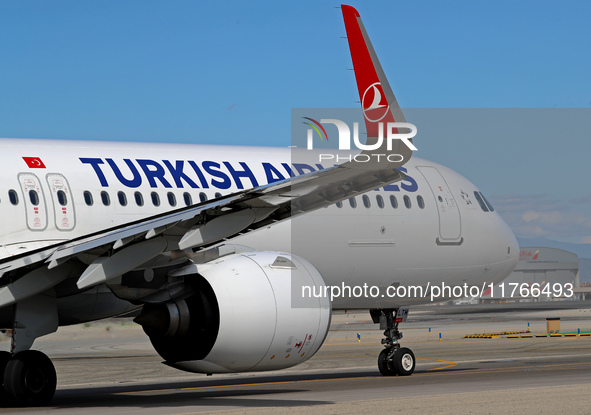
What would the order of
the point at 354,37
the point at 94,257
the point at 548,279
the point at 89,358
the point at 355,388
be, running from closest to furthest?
the point at 354,37, the point at 94,257, the point at 355,388, the point at 89,358, the point at 548,279

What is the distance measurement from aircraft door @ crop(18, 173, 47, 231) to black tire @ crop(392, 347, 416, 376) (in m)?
8.22

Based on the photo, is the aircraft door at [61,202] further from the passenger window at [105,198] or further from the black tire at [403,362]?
the black tire at [403,362]

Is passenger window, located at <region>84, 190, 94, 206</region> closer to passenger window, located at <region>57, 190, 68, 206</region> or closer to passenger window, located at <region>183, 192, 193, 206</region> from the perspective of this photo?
passenger window, located at <region>57, 190, 68, 206</region>

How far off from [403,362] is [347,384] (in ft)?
5.64

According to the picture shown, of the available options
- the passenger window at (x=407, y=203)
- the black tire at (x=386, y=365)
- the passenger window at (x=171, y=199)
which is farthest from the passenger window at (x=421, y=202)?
the passenger window at (x=171, y=199)

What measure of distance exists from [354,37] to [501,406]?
17.5 ft

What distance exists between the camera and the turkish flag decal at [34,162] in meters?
15.0

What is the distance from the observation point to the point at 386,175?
12.0m

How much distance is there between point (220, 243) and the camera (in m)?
15.0

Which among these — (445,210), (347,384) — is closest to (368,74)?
(445,210)

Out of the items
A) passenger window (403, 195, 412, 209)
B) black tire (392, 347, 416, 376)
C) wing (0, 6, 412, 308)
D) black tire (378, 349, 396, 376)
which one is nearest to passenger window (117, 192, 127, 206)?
wing (0, 6, 412, 308)

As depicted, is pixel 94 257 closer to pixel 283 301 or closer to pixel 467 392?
pixel 283 301

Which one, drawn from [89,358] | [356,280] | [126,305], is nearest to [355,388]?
[356,280]

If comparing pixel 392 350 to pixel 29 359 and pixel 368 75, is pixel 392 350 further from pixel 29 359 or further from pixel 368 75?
pixel 368 75
